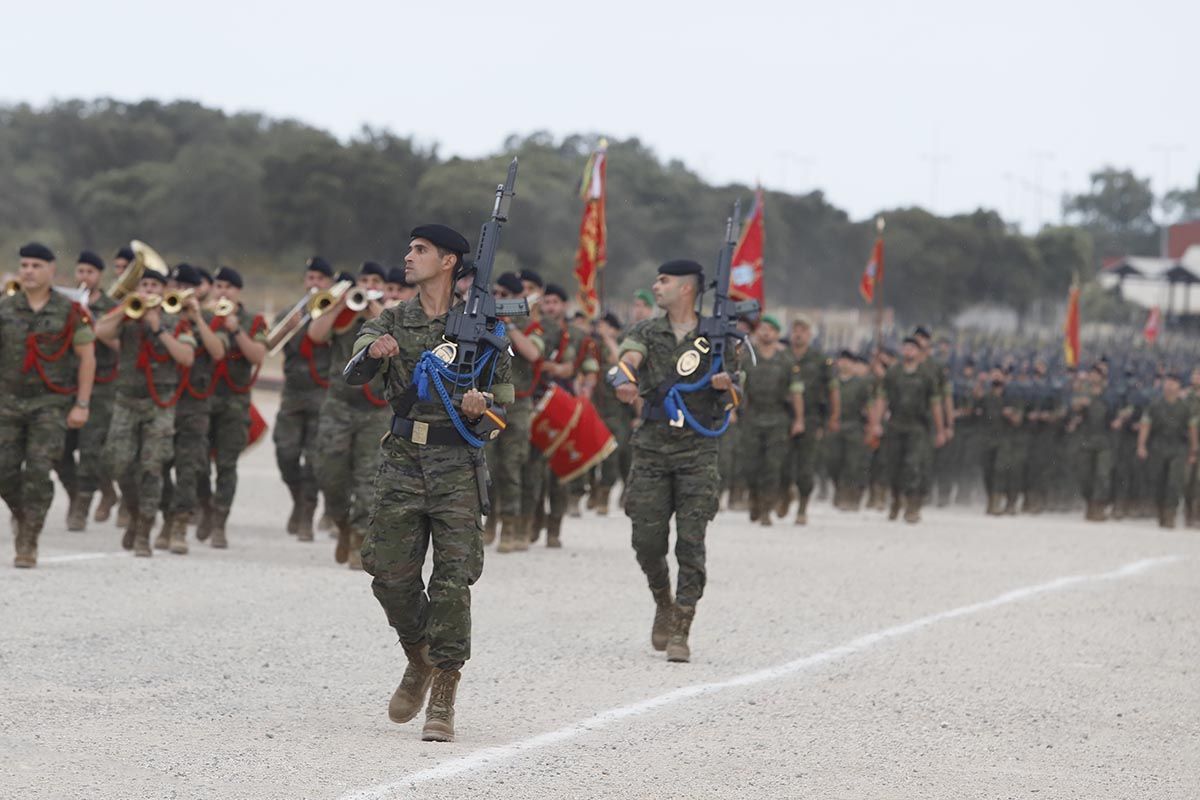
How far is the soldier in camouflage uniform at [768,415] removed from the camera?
2088 centimetres

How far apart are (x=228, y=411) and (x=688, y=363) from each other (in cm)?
582

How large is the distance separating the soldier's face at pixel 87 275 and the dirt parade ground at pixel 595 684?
6.53 ft

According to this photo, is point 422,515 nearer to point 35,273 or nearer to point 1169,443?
point 35,273

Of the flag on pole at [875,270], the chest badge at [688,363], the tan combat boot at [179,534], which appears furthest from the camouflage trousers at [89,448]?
the flag on pole at [875,270]

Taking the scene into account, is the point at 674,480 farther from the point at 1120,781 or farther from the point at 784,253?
the point at 784,253

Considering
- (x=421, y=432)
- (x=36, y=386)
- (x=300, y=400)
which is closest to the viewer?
(x=421, y=432)

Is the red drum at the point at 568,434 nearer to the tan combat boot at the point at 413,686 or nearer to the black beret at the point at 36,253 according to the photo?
the black beret at the point at 36,253

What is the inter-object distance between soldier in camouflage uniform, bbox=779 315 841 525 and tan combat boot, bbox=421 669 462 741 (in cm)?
1351

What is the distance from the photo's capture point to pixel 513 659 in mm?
10242

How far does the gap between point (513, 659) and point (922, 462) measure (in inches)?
540

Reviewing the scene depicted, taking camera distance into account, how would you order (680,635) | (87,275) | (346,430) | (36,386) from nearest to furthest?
1. (680,635)
2. (36,386)
3. (346,430)
4. (87,275)

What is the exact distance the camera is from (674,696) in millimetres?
9234

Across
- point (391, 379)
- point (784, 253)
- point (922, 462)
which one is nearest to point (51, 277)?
point (391, 379)

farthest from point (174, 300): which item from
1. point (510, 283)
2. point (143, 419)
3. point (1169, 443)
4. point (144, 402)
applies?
point (1169, 443)
